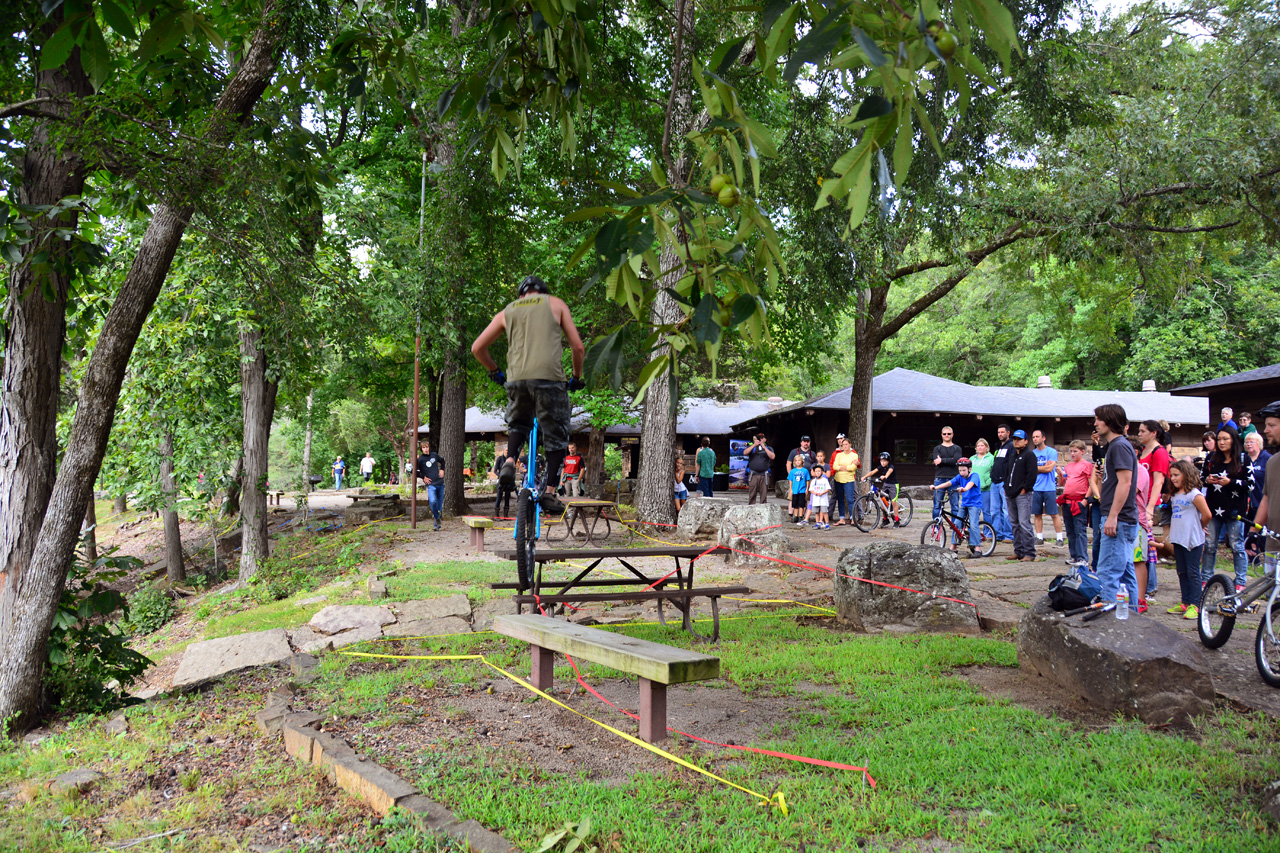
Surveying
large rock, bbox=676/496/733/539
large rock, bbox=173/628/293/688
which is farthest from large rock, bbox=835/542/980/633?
large rock, bbox=676/496/733/539

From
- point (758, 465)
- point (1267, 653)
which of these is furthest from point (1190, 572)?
point (758, 465)

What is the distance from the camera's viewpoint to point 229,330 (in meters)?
12.8

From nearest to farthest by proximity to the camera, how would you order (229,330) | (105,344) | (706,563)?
(105,344) < (706,563) < (229,330)

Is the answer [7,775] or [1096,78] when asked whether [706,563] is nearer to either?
[7,775]

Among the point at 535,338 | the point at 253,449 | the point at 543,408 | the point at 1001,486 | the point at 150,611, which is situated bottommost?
the point at 150,611

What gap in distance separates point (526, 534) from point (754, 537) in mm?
5951

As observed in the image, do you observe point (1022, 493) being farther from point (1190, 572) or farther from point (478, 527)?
point (478, 527)

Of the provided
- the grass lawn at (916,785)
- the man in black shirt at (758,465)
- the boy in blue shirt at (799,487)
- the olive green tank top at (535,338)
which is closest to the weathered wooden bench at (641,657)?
the grass lawn at (916,785)

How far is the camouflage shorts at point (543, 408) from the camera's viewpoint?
4941 millimetres

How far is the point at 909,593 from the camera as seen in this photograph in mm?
6777

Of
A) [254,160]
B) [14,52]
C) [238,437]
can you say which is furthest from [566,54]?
[238,437]

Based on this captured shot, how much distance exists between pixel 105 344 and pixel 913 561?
21.6 ft

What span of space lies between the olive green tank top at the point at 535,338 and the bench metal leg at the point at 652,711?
6.67ft

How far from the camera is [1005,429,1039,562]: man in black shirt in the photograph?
33.8 feet
